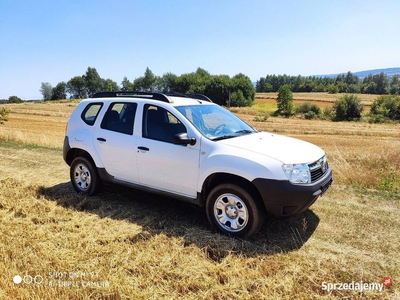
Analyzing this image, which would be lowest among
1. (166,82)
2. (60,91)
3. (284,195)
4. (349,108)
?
(349,108)

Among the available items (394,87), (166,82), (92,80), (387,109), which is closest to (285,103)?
(387,109)

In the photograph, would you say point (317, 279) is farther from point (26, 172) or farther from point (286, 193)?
point (26, 172)

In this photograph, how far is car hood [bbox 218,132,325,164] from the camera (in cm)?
379

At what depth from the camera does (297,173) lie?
12.1 feet

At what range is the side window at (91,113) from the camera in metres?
5.46

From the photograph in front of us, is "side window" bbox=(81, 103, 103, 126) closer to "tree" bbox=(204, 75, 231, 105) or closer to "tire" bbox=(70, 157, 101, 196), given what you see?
"tire" bbox=(70, 157, 101, 196)

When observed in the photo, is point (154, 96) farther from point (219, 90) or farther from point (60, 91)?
point (60, 91)

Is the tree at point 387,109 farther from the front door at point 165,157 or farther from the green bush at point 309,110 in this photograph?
the front door at point 165,157

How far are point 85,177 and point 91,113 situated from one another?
1.19 metres

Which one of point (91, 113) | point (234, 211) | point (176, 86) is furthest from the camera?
point (176, 86)

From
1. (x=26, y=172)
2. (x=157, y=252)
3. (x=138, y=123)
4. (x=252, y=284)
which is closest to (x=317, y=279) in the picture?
(x=252, y=284)

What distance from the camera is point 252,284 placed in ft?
9.87

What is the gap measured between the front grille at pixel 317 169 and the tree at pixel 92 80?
140506 mm

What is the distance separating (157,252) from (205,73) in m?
129
